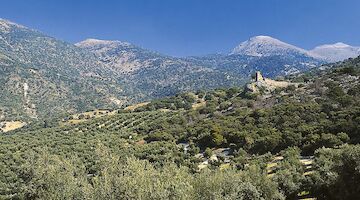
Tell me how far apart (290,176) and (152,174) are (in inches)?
552

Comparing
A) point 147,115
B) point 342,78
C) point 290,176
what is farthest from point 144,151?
point 342,78

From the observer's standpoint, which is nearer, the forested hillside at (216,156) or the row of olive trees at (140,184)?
the row of olive trees at (140,184)

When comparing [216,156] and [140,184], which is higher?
[140,184]

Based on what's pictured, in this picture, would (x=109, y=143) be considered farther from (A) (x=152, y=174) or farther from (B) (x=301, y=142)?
(A) (x=152, y=174)

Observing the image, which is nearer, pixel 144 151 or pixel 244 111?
pixel 144 151

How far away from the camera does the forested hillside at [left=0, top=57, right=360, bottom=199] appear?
33406mm

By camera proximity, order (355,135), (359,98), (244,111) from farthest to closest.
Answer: (244,111) → (359,98) → (355,135)

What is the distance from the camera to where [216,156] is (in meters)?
66.9

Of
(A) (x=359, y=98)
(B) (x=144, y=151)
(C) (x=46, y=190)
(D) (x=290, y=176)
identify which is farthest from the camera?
(A) (x=359, y=98)

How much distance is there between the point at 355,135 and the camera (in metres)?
58.2

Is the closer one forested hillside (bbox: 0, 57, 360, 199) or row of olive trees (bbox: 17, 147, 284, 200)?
row of olive trees (bbox: 17, 147, 284, 200)

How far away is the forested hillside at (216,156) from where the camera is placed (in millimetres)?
33406

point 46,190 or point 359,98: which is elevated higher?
point 359,98

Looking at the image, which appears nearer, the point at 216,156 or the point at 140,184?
the point at 140,184
